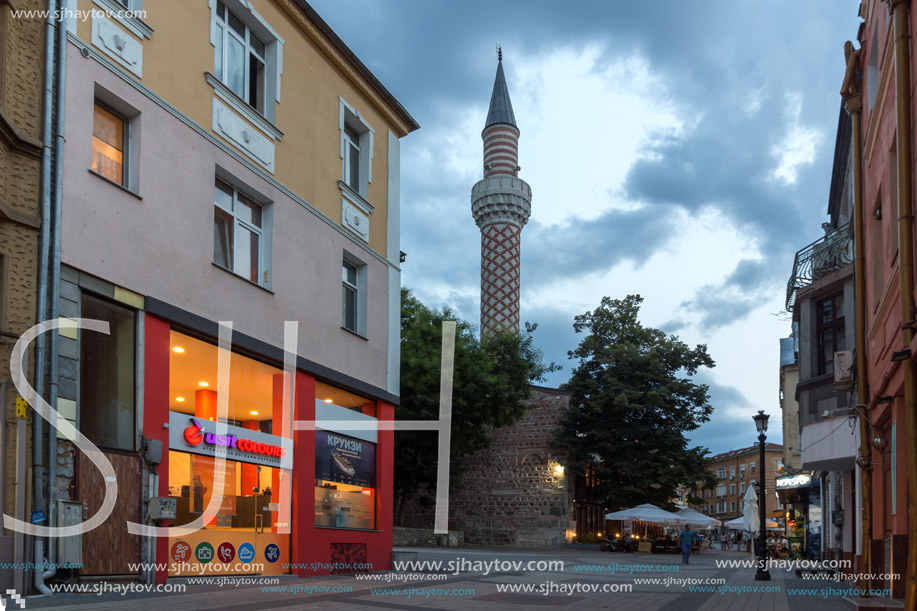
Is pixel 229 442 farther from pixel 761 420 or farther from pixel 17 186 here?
pixel 761 420

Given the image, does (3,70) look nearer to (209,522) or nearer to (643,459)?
(209,522)

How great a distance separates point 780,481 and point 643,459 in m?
8.05

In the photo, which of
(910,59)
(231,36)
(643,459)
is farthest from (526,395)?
(910,59)

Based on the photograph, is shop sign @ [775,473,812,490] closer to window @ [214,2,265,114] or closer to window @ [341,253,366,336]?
window @ [341,253,366,336]

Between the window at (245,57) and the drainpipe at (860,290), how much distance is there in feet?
32.9

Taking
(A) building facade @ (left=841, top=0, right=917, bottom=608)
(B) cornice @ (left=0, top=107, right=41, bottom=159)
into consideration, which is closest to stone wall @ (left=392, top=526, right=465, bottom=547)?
(A) building facade @ (left=841, top=0, right=917, bottom=608)

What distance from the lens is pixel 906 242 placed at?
1033 cm

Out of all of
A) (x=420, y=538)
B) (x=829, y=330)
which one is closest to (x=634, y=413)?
(x=420, y=538)

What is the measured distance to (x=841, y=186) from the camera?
2439 centimetres

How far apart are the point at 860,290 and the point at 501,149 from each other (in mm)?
40542

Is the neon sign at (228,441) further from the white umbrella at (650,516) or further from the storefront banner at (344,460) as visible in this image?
the white umbrella at (650,516)

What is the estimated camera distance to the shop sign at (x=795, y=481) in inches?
1338

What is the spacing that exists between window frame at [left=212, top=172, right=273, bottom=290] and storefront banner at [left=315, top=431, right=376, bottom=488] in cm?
332

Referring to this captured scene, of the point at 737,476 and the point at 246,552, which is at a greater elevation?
the point at 246,552
